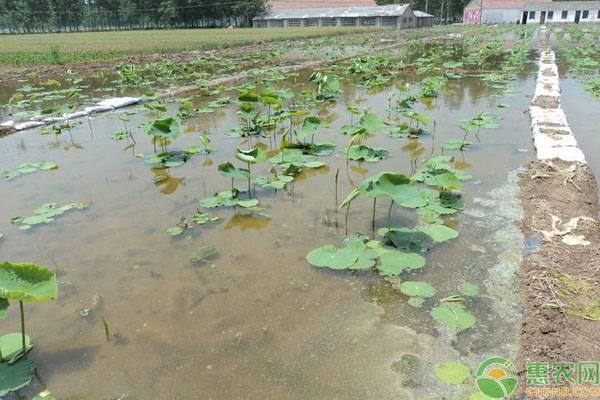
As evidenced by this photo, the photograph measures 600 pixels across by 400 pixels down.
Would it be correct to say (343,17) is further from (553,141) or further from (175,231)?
(175,231)

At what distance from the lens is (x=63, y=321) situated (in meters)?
3.29

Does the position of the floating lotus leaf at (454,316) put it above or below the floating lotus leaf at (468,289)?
below

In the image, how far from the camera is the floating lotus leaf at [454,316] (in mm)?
3033

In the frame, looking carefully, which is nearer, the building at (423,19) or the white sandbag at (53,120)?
the white sandbag at (53,120)

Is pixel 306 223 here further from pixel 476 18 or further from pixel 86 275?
pixel 476 18

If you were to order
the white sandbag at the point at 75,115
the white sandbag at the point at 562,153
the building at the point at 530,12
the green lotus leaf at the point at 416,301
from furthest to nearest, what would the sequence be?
the building at the point at 530,12 < the white sandbag at the point at 75,115 < the white sandbag at the point at 562,153 < the green lotus leaf at the point at 416,301

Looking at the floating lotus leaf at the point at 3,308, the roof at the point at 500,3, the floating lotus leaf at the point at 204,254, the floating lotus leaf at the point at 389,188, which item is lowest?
the floating lotus leaf at the point at 204,254

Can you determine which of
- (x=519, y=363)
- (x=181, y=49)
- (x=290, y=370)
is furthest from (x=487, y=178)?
(x=181, y=49)

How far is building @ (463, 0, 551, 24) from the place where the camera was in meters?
60.2

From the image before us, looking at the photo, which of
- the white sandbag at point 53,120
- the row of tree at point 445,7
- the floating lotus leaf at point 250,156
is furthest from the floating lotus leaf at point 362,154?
the row of tree at point 445,7

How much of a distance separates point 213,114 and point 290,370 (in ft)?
26.2

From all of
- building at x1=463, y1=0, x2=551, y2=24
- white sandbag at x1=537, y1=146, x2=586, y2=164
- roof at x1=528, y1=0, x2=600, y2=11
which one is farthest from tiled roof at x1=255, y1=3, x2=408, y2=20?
white sandbag at x1=537, y1=146, x2=586, y2=164

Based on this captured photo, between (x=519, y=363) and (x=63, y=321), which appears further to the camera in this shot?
(x=63, y=321)

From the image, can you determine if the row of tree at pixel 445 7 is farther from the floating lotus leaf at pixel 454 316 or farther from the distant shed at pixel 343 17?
the floating lotus leaf at pixel 454 316
